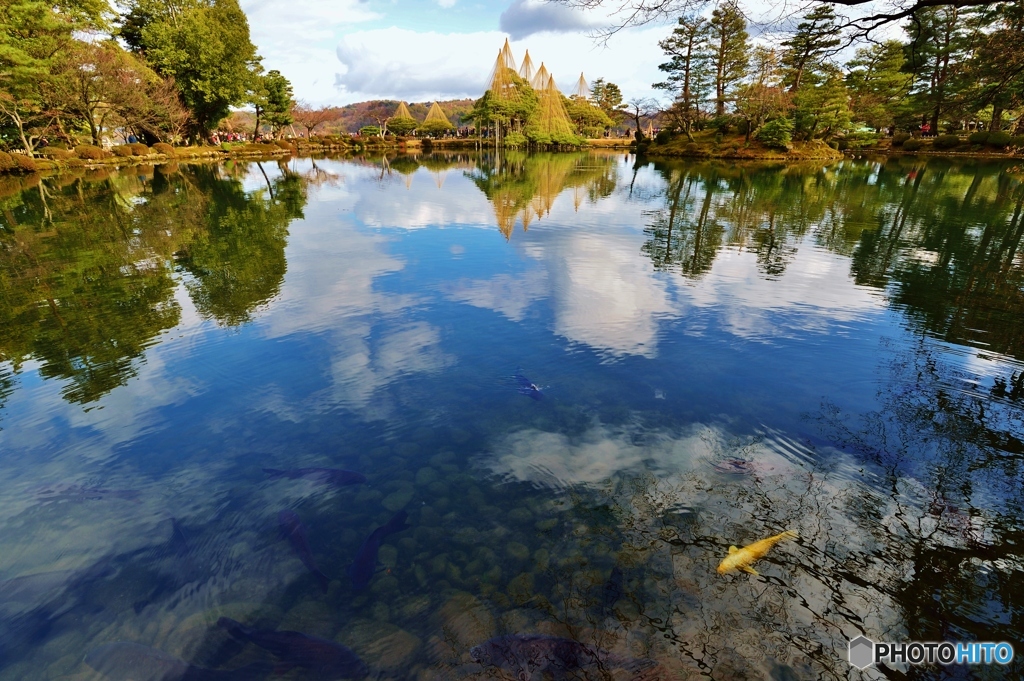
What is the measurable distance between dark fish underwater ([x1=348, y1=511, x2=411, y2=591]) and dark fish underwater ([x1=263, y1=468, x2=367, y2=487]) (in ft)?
2.03

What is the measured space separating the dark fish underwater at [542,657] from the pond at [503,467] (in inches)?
0.6

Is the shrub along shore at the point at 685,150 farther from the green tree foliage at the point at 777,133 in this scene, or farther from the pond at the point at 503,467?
the pond at the point at 503,467

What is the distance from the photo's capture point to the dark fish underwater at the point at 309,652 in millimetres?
2680

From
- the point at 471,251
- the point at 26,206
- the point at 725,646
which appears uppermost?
the point at 26,206

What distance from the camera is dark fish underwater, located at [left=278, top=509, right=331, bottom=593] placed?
3.27m

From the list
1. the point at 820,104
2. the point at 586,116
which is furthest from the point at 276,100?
the point at 820,104

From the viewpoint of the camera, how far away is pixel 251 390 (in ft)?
17.9

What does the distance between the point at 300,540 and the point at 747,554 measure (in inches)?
135

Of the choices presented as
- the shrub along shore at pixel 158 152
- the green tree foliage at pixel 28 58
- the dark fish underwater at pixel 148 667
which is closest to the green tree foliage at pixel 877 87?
the shrub along shore at pixel 158 152

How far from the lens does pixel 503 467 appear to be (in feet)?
14.2

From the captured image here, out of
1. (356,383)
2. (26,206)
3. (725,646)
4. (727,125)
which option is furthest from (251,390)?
(727,125)

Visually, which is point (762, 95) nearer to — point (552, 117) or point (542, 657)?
point (552, 117)

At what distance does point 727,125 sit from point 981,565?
1871 inches

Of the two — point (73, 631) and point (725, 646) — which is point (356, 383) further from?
point (725, 646)
